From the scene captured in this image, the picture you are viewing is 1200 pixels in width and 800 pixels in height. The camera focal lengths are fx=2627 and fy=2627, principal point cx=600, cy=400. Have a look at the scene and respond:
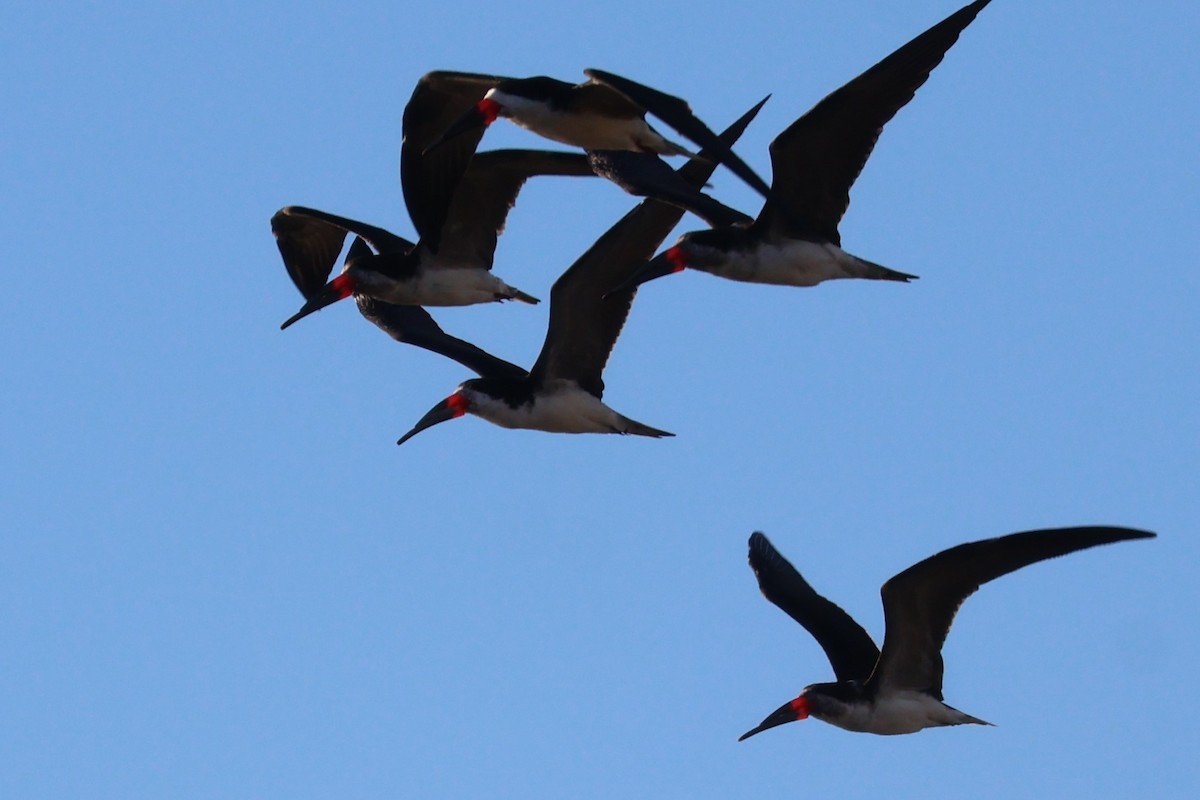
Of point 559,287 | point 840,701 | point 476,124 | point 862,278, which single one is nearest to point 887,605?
point 840,701

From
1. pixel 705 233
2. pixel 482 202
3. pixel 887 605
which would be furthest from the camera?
pixel 482 202

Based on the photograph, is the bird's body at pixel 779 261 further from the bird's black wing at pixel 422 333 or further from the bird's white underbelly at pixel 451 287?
the bird's black wing at pixel 422 333

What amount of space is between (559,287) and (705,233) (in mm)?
1299

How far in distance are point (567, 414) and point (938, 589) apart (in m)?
3.92

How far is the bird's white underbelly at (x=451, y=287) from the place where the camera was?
883 inches

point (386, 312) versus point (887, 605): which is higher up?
point (386, 312)

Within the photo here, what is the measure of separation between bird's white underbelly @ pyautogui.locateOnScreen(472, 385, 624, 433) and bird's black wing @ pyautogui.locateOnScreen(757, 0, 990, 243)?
219 centimetres

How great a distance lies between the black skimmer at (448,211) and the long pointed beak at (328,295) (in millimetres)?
18

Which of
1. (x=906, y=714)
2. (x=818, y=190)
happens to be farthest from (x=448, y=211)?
(x=906, y=714)

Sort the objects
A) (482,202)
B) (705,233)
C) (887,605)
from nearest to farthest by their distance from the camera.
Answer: (887,605) → (705,233) → (482,202)

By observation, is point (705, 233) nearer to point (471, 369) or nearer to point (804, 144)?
point (804, 144)

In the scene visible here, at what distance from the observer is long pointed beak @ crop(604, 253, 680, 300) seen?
815 inches

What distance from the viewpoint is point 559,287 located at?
69.2 feet

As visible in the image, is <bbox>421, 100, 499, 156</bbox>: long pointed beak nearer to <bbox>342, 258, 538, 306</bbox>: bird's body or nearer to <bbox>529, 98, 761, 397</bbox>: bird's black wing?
<bbox>529, 98, 761, 397</bbox>: bird's black wing
